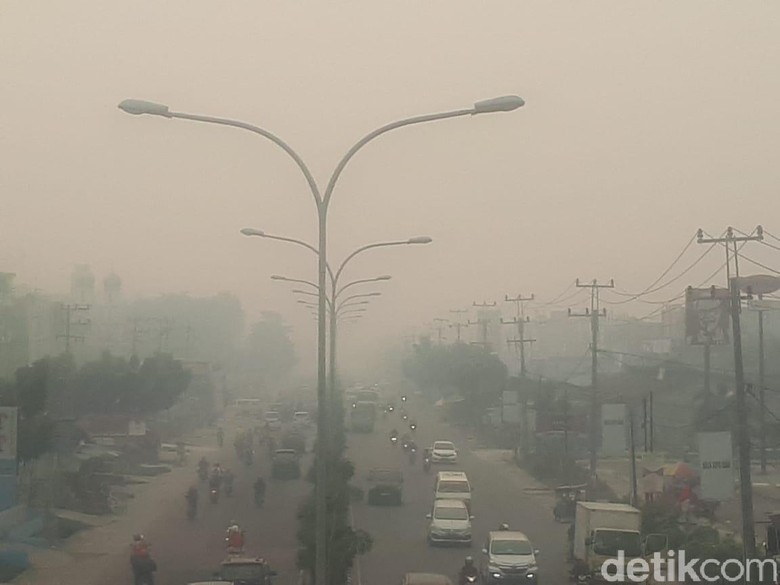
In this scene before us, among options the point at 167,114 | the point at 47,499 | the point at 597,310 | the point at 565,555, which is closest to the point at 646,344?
the point at 597,310

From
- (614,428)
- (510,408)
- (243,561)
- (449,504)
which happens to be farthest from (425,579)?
(510,408)

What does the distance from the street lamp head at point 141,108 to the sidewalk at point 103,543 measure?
824cm

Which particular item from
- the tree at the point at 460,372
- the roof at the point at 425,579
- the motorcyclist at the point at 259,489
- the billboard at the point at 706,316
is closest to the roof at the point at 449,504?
the motorcyclist at the point at 259,489

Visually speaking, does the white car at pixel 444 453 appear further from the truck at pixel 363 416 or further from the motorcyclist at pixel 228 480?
the motorcyclist at pixel 228 480

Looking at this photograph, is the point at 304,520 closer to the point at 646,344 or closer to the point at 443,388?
the point at 443,388

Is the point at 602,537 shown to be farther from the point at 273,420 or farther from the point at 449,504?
the point at 273,420

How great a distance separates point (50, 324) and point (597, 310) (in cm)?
1558

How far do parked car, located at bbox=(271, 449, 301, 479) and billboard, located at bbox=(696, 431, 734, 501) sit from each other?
756 centimetres

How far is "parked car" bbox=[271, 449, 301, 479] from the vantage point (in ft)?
68.0

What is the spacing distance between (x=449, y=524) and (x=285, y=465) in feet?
11.4

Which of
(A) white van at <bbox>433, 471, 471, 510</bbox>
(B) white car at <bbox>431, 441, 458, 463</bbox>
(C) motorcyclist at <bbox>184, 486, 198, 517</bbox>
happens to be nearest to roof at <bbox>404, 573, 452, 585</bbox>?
(C) motorcyclist at <bbox>184, 486, 198, 517</bbox>

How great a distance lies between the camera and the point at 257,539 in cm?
1827

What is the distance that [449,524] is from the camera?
19875mm

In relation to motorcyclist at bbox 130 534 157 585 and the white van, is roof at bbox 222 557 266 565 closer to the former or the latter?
motorcyclist at bbox 130 534 157 585
